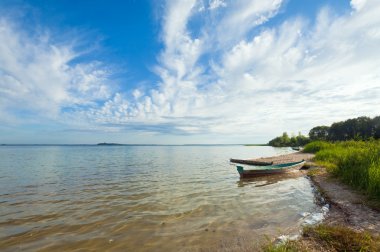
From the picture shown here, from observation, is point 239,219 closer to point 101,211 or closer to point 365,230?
point 365,230

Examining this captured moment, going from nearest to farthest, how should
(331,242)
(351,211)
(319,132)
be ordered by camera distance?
(331,242) → (351,211) → (319,132)

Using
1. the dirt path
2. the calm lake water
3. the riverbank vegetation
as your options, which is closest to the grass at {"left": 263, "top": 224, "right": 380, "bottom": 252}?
the dirt path

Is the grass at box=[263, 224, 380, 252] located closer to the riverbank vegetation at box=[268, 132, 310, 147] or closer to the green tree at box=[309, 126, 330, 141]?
the riverbank vegetation at box=[268, 132, 310, 147]

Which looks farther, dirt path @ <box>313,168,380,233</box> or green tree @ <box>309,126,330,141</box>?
green tree @ <box>309,126,330,141</box>

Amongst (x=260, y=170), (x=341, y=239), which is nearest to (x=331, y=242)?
(x=341, y=239)

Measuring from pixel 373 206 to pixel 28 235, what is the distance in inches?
478

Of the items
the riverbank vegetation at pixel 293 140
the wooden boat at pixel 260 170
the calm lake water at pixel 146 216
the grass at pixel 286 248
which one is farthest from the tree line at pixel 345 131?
the grass at pixel 286 248

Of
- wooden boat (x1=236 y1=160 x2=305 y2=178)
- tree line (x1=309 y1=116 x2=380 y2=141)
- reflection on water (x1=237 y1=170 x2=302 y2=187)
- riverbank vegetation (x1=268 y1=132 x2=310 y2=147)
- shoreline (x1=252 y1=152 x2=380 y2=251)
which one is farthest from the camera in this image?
riverbank vegetation (x1=268 y1=132 x2=310 y2=147)

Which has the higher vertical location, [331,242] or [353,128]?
[353,128]

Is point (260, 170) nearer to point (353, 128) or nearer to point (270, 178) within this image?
point (270, 178)

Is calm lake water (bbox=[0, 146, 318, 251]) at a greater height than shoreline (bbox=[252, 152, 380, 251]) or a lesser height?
lesser

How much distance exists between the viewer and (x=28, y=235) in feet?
24.3

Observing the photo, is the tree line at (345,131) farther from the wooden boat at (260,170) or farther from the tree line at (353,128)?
the wooden boat at (260,170)

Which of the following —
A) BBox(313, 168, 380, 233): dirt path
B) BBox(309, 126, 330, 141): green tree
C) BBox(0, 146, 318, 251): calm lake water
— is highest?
BBox(309, 126, 330, 141): green tree
